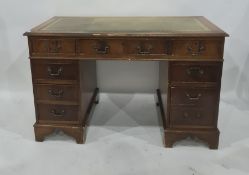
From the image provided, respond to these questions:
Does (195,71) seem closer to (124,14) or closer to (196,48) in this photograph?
(196,48)

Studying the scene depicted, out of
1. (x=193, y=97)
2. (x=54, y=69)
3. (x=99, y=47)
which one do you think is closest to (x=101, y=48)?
(x=99, y=47)

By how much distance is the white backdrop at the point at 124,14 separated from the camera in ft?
8.82

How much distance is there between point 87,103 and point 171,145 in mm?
655

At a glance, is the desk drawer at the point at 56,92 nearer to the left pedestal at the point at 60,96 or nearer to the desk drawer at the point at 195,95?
the left pedestal at the point at 60,96

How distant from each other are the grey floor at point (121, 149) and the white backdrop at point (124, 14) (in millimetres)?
289

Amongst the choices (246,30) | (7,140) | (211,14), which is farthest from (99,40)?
(246,30)

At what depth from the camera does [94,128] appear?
2.43m

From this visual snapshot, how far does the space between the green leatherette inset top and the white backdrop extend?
0.19 meters

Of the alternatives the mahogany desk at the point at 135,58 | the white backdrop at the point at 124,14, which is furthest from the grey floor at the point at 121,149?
the white backdrop at the point at 124,14

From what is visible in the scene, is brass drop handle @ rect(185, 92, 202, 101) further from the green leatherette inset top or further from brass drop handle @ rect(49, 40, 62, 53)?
brass drop handle @ rect(49, 40, 62, 53)

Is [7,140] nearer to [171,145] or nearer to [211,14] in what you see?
[171,145]

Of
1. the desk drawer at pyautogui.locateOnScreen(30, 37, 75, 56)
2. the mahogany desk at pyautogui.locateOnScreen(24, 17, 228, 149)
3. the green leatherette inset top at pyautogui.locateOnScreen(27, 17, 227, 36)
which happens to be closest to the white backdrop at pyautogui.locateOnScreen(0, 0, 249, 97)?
the green leatherette inset top at pyautogui.locateOnScreen(27, 17, 227, 36)

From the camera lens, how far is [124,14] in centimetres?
272

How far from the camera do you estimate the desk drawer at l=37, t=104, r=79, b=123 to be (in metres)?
2.19
